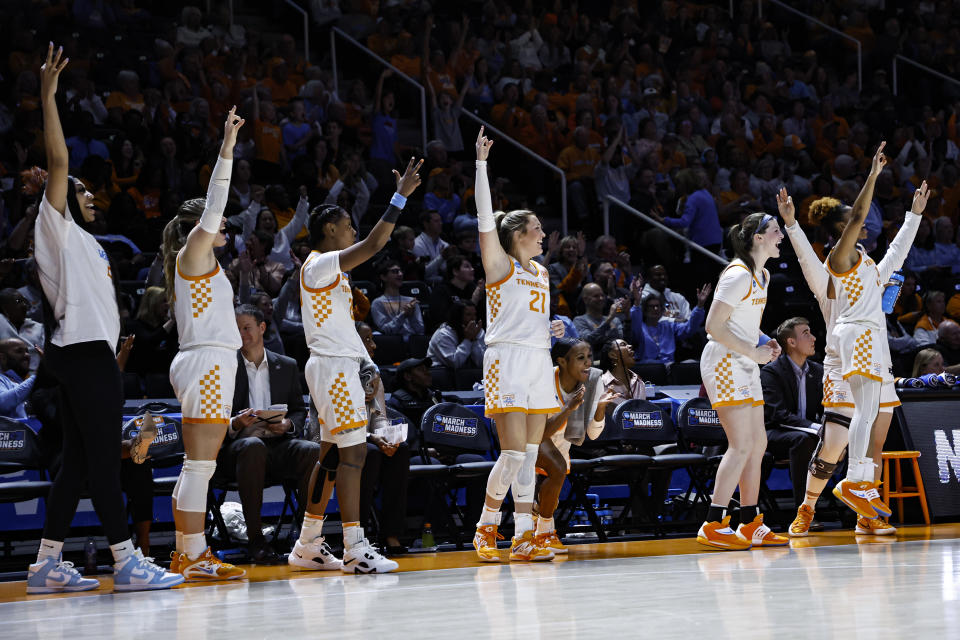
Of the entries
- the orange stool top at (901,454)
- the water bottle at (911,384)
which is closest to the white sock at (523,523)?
the orange stool top at (901,454)

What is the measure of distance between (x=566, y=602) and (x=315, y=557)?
2.22 meters

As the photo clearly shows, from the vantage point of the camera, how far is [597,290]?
10.8 meters

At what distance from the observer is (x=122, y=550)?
5723 mm

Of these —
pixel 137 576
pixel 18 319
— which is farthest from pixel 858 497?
pixel 18 319

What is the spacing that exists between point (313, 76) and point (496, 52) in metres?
3.25

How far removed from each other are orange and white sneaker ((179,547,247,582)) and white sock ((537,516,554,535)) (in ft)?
6.81

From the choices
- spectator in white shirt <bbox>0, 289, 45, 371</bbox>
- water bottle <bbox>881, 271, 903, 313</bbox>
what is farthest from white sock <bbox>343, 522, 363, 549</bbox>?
water bottle <bbox>881, 271, 903, 313</bbox>

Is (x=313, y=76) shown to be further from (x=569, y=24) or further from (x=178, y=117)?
(x=569, y=24)

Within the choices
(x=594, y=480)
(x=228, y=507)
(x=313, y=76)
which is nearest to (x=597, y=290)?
(x=594, y=480)

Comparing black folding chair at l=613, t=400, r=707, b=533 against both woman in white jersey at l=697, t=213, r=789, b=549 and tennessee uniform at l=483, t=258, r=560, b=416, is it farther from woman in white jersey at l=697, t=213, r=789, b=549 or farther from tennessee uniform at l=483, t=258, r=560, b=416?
tennessee uniform at l=483, t=258, r=560, b=416

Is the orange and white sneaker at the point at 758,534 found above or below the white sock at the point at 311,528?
below

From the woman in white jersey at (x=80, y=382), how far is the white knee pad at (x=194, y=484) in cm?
38

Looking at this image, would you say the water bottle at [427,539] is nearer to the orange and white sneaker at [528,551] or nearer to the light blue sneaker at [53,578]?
the orange and white sneaker at [528,551]

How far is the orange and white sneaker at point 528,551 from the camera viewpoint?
6.83 metres
